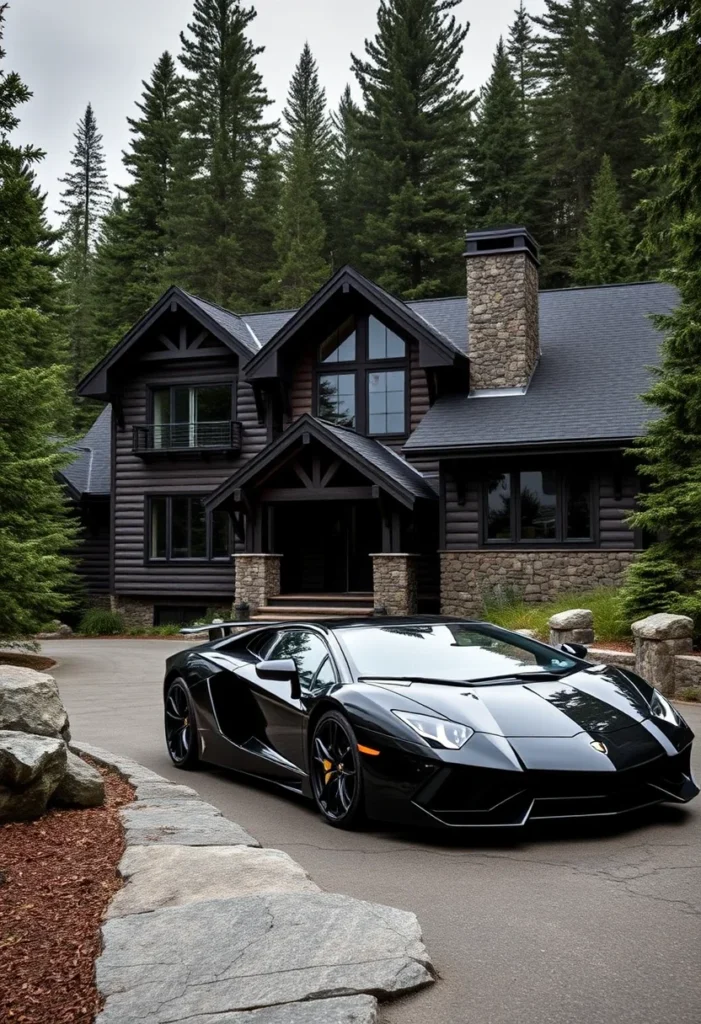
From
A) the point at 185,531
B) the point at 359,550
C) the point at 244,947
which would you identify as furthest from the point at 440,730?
the point at 185,531

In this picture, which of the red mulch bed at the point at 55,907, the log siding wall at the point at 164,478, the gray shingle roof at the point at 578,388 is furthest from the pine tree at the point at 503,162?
the red mulch bed at the point at 55,907

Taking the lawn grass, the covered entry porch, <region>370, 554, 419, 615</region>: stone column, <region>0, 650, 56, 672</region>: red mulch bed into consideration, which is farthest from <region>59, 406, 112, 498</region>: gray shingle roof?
the lawn grass

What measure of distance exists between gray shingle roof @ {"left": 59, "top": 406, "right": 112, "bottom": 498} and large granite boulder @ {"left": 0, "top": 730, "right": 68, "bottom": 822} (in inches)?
981

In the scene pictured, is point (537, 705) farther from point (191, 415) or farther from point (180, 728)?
point (191, 415)

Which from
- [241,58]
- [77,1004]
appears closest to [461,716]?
[77,1004]

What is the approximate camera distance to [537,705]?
6.39 meters

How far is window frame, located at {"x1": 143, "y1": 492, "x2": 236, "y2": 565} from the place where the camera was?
28781mm

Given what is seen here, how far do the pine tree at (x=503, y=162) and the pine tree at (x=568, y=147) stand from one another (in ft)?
3.59

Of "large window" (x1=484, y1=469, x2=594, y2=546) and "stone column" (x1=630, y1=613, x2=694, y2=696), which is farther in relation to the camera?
"large window" (x1=484, y1=469, x2=594, y2=546)

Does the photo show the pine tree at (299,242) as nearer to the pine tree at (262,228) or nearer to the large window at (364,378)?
the pine tree at (262,228)

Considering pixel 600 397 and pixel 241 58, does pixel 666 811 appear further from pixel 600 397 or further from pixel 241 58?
pixel 241 58

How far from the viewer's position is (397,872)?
5461 mm

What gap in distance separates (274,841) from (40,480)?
13.1m

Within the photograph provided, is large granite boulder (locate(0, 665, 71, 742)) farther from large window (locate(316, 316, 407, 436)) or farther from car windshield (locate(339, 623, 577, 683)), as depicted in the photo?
large window (locate(316, 316, 407, 436))
